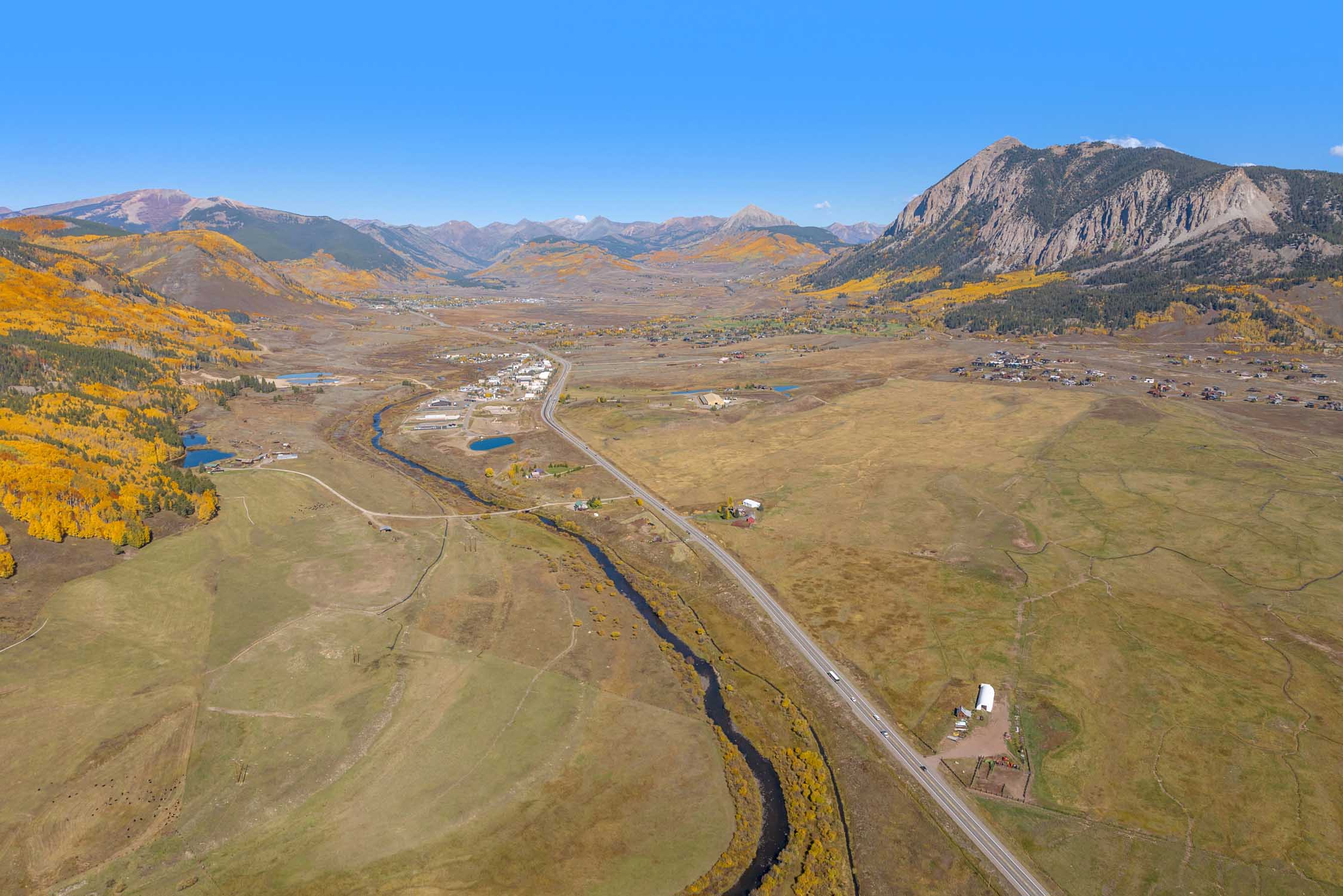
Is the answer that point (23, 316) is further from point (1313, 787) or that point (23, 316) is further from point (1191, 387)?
point (1191, 387)

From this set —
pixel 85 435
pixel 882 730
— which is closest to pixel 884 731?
pixel 882 730

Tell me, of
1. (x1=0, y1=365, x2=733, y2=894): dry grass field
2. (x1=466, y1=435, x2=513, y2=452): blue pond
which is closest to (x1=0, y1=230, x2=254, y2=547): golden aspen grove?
(x1=0, y1=365, x2=733, y2=894): dry grass field

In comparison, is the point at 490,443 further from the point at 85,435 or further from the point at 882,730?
the point at 882,730

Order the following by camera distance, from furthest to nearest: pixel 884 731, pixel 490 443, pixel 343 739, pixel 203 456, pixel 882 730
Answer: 1. pixel 490 443
2. pixel 203 456
3. pixel 882 730
4. pixel 884 731
5. pixel 343 739

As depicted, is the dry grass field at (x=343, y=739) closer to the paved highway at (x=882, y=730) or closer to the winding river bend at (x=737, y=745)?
the winding river bend at (x=737, y=745)

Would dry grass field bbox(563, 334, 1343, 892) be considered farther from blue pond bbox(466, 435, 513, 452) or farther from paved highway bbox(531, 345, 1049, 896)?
blue pond bbox(466, 435, 513, 452)

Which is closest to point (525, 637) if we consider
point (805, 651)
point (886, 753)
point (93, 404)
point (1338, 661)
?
point (805, 651)
